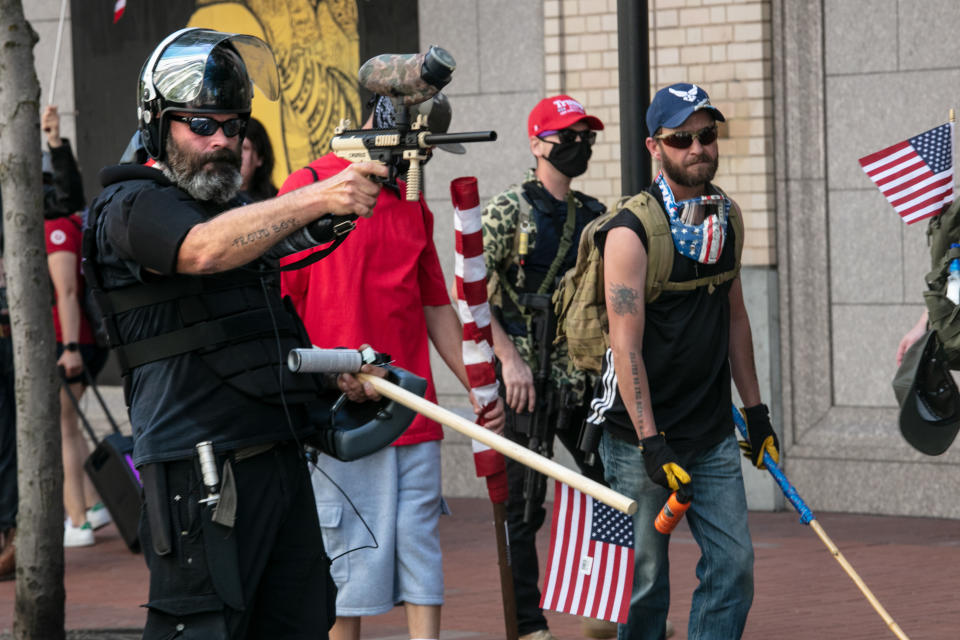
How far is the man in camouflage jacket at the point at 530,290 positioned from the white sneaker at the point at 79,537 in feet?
11.4

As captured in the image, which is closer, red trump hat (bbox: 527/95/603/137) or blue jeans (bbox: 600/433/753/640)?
blue jeans (bbox: 600/433/753/640)

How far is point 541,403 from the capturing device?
6492mm

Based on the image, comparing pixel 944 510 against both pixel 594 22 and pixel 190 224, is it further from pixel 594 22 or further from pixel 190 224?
pixel 190 224

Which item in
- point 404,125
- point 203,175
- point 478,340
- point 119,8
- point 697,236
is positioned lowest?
point 478,340

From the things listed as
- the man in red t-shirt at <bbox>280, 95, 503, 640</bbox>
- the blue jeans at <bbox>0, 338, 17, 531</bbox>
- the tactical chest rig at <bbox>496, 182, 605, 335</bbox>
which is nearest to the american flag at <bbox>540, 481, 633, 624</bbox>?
the man in red t-shirt at <bbox>280, 95, 503, 640</bbox>

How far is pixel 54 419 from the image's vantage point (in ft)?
21.0

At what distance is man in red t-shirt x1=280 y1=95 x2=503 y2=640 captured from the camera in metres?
5.03

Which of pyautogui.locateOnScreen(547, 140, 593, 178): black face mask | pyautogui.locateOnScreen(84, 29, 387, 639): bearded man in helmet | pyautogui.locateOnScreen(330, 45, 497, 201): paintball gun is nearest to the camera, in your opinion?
pyautogui.locateOnScreen(84, 29, 387, 639): bearded man in helmet

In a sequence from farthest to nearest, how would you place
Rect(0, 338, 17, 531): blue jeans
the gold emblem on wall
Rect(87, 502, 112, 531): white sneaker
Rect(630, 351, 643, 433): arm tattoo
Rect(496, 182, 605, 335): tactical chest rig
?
the gold emblem on wall → Rect(87, 502, 112, 531): white sneaker → Rect(0, 338, 17, 531): blue jeans → Rect(496, 182, 605, 335): tactical chest rig → Rect(630, 351, 643, 433): arm tattoo

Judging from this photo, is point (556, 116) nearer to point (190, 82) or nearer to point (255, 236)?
point (190, 82)

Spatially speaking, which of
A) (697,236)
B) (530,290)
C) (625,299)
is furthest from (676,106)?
(530,290)

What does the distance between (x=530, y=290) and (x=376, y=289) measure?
5.30ft

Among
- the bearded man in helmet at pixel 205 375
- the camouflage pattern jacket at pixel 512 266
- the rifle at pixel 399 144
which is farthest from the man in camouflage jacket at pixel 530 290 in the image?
the bearded man in helmet at pixel 205 375

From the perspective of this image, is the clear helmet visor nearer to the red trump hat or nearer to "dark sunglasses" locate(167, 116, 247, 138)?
"dark sunglasses" locate(167, 116, 247, 138)
